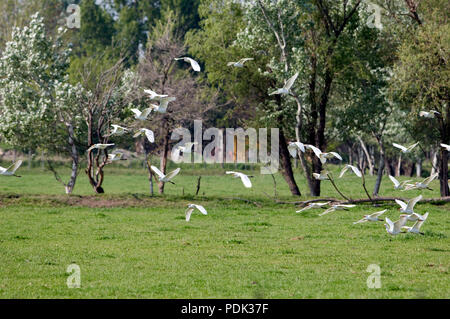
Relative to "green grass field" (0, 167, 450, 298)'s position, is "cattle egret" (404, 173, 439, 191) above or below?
above

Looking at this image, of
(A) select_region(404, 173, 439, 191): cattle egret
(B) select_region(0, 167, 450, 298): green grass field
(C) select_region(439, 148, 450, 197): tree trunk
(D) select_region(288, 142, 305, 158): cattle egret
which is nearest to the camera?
(A) select_region(404, 173, 439, 191): cattle egret

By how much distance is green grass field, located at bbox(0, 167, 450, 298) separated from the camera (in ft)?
36.0

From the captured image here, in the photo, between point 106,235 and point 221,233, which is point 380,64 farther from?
point 106,235

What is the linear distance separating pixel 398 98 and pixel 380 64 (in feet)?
5.88

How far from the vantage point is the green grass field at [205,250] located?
11.0 metres

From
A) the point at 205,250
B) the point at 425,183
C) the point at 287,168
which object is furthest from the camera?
the point at 287,168

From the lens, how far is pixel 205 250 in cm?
1532

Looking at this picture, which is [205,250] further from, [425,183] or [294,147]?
[425,183]

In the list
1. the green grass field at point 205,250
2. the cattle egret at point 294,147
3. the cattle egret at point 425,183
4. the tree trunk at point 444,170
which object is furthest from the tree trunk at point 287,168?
the cattle egret at point 425,183

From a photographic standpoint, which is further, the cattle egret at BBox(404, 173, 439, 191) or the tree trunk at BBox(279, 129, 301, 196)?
the tree trunk at BBox(279, 129, 301, 196)

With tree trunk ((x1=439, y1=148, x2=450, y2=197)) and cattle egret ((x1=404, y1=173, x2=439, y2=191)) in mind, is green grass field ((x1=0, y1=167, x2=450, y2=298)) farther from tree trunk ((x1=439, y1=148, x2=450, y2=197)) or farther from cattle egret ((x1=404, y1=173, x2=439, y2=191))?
tree trunk ((x1=439, y1=148, x2=450, y2=197))

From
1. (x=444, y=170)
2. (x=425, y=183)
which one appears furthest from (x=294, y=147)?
(x=444, y=170)

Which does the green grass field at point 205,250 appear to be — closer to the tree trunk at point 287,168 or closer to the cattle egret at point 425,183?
the cattle egret at point 425,183

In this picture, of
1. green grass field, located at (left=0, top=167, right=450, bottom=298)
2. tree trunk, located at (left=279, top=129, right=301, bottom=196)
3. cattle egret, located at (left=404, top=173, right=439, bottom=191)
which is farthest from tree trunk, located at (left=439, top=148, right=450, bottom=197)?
cattle egret, located at (left=404, top=173, right=439, bottom=191)
